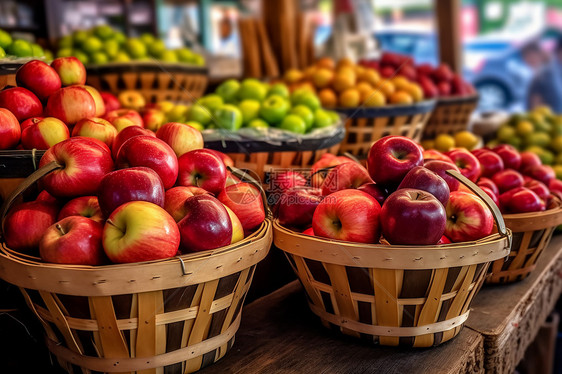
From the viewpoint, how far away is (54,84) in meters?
1.52

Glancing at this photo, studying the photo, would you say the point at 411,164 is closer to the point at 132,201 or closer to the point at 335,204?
the point at 335,204

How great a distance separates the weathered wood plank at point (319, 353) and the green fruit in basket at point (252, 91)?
1245mm

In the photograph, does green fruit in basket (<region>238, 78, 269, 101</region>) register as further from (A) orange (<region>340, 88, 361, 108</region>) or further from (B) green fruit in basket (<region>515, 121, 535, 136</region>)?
(B) green fruit in basket (<region>515, 121, 535, 136</region>)

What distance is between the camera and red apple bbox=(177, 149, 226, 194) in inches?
49.4

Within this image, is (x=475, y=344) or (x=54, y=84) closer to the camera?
(x=475, y=344)

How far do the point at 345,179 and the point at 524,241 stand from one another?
2.13ft

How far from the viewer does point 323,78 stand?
297 centimetres

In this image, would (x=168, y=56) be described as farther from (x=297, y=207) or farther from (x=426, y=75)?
(x=297, y=207)

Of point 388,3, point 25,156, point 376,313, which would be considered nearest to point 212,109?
point 25,156

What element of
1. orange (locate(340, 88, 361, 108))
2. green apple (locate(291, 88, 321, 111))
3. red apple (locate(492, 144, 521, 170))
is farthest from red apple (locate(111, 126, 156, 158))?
orange (locate(340, 88, 361, 108))

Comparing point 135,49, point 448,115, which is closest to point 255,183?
point 135,49

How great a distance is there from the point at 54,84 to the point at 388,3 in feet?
23.5

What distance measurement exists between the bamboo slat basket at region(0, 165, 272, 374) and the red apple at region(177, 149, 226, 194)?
0.80ft

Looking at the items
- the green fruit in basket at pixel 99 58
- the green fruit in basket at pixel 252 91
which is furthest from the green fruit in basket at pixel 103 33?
the green fruit in basket at pixel 252 91
